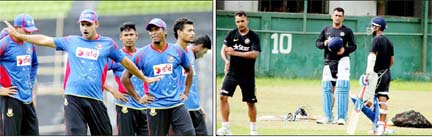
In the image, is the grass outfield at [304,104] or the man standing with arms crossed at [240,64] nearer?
the man standing with arms crossed at [240,64]

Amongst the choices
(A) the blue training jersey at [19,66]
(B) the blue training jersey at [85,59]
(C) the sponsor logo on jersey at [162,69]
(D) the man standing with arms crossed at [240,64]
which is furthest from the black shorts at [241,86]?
(A) the blue training jersey at [19,66]

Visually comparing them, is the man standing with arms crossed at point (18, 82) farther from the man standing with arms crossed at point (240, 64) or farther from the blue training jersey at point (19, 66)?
the man standing with arms crossed at point (240, 64)

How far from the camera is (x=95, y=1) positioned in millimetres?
→ 8914

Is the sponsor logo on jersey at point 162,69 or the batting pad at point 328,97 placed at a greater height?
the sponsor logo on jersey at point 162,69

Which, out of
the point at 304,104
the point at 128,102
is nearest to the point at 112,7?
the point at 128,102

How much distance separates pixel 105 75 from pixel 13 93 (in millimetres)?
738

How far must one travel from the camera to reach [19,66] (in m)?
8.82

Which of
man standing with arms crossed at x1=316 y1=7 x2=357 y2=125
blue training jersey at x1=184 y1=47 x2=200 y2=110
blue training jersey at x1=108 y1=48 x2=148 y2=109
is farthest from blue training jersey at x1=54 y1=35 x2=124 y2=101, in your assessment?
man standing with arms crossed at x1=316 y1=7 x2=357 y2=125

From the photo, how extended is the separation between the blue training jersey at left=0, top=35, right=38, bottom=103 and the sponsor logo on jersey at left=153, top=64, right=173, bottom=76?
922mm

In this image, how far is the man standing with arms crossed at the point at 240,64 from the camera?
8992 mm

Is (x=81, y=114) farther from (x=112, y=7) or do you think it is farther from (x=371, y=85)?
(x=371, y=85)

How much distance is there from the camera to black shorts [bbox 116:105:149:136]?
8.91 metres

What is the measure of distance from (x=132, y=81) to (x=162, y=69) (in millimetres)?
260

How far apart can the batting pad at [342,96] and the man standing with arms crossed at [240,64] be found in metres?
0.67
